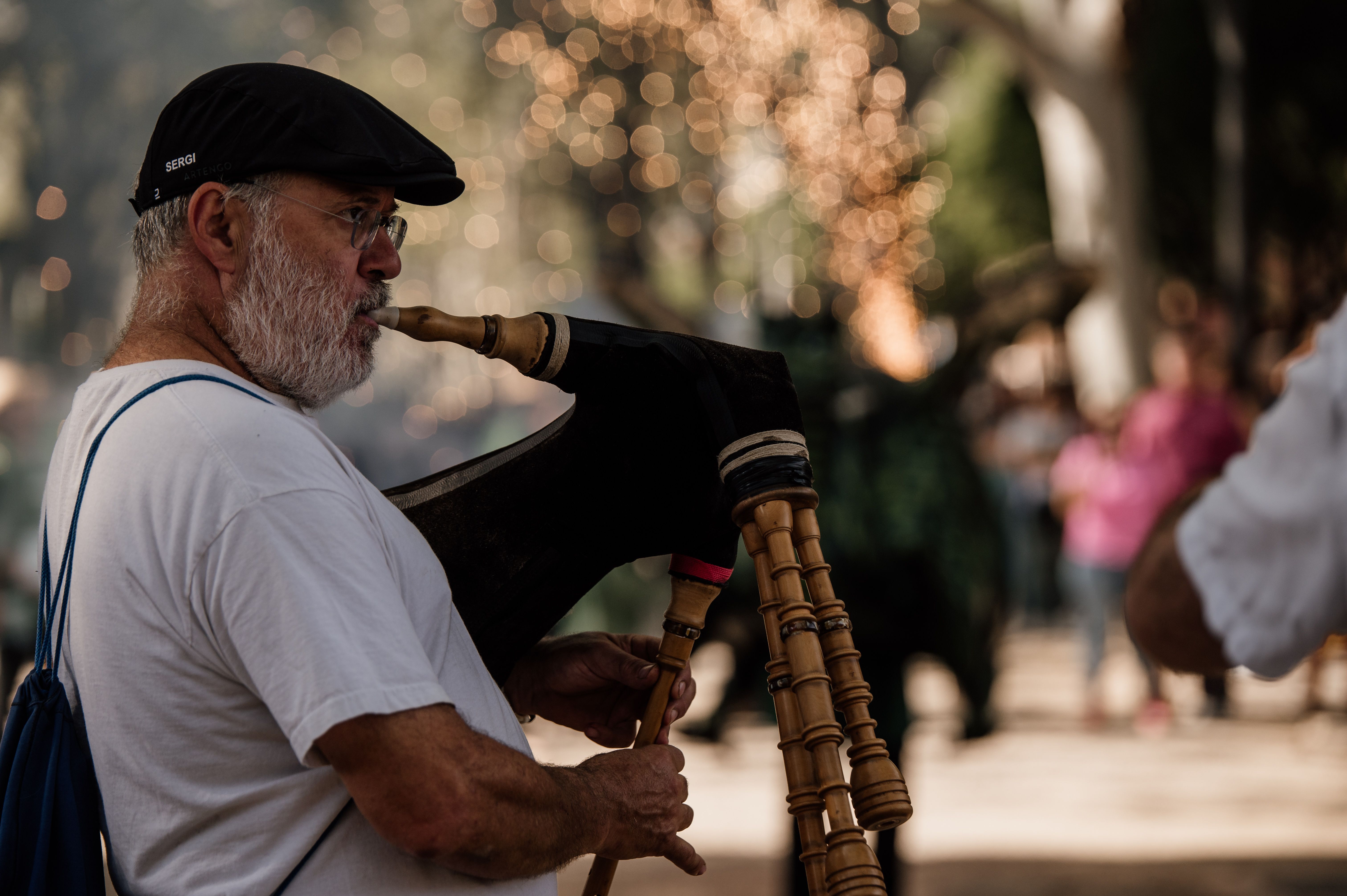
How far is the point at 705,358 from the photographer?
1.59 meters

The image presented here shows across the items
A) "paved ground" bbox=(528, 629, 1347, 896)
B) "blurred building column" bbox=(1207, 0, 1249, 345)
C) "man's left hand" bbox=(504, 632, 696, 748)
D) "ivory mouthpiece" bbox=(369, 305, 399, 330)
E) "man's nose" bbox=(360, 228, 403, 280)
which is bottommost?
"paved ground" bbox=(528, 629, 1347, 896)

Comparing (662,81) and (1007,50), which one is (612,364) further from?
(662,81)

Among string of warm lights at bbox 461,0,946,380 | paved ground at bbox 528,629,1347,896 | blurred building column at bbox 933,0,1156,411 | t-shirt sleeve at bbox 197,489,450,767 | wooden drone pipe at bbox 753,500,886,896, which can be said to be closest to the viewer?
t-shirt sleeve at bbox 197,489,450,767

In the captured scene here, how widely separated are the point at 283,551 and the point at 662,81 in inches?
676

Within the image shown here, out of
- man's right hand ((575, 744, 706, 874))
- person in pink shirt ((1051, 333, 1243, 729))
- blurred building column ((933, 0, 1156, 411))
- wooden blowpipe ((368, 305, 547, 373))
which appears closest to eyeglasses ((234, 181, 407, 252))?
wooden blowpipe ((368, 305, 547, 373))

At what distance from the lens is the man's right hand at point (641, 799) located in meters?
1.53

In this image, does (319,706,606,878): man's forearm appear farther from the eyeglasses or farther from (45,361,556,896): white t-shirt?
the eyeglasses

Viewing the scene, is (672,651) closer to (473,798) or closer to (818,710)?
(818,710)

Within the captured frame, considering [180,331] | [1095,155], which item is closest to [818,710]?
[180,331]

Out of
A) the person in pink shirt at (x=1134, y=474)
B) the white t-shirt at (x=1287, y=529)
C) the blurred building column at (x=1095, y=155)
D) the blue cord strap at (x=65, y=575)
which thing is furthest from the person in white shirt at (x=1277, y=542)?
the blurred building column at (x=1095, y=155)

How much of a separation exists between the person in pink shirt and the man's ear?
5448 millimetres

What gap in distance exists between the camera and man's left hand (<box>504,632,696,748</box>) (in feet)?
6.26

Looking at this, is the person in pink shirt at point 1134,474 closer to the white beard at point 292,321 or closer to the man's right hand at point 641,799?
the man's right hand at point 641,799

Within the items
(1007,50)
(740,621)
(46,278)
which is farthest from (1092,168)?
(46,278)
